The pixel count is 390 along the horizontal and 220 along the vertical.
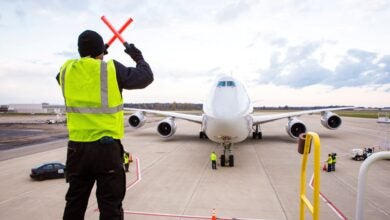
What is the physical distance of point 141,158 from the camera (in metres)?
15.9

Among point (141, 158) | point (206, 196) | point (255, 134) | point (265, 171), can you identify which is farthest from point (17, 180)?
point (255, 134)

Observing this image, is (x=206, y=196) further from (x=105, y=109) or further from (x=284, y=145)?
(x=284, y=145)

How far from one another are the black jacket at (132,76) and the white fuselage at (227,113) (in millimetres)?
9398

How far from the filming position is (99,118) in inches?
111

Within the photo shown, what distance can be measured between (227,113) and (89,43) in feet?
31.6

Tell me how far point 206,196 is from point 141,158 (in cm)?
745

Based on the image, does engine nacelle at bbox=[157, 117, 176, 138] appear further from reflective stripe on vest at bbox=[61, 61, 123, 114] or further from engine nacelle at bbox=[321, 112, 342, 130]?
reflective stripe on vest at bbox=[61, 61, 123, 114]

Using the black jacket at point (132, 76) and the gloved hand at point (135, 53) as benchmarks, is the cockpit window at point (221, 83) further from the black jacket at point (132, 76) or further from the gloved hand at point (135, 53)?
the black jacket at point (132, 76)

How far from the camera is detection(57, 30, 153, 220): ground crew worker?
2.79m

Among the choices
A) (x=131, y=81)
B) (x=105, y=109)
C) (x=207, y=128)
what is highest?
(x=131, y=81)

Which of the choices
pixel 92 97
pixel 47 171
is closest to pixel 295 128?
pixel 47 171

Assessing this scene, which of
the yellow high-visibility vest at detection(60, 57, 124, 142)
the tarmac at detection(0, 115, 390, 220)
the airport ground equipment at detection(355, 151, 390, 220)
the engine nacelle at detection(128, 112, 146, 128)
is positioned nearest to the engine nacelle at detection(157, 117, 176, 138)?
the engine nacelle at detection(128, 112, 146, 128)

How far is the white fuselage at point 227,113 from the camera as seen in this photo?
12234 millimetres

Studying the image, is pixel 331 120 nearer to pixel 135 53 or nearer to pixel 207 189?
pixel 207 189
